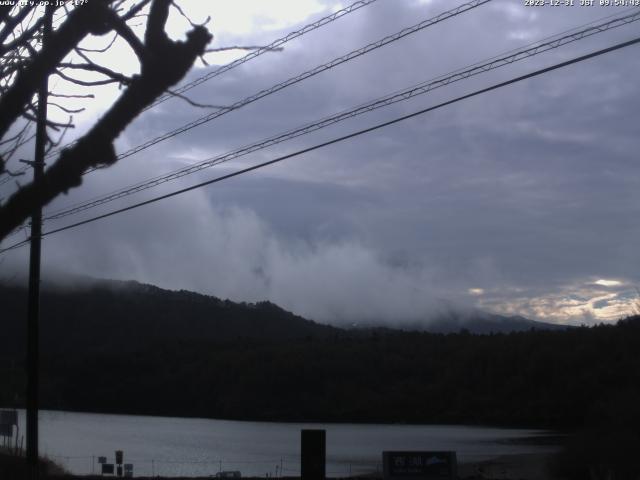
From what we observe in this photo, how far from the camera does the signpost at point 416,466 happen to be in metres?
19.1

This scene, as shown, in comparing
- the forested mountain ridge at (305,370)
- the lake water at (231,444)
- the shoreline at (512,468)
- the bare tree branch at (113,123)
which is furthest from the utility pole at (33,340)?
the forested mountain ridge at (305,370)

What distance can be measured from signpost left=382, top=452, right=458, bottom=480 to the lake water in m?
19.6

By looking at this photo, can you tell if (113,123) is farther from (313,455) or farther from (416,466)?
(416,466)

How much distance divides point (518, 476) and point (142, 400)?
75.5 metres

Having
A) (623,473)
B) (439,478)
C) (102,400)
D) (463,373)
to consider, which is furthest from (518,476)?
(102,400)

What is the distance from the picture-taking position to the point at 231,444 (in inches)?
2601

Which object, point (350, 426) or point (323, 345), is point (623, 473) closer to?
point (350, 426)

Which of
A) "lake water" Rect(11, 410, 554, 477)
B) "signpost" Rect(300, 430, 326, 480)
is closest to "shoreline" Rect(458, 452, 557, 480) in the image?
"lake water" Rect(11, 410, 554, 477)

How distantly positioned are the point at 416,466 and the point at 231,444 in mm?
48798

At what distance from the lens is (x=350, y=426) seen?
298 feet

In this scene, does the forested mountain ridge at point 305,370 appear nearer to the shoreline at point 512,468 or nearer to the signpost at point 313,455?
the shoreline at point 512,468

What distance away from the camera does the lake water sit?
4530cm

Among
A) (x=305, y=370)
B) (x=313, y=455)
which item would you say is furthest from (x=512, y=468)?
(x=305, y=370)

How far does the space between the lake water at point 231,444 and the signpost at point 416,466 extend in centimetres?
1958
